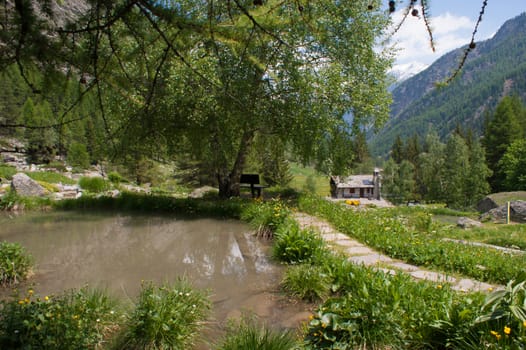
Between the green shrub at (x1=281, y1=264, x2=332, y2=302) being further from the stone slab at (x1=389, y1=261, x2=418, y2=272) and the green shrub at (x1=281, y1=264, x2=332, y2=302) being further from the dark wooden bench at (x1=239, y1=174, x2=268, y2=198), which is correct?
the dark wooden bench at (x1=239, y1=174, x2=268, y2=198)

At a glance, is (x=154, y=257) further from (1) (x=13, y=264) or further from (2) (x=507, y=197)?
(2) (x=507, y=197)

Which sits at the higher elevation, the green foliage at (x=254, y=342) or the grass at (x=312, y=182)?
the grass at (x=312, y=182)

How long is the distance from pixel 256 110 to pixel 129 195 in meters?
5.21

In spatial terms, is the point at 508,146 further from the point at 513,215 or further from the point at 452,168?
the point at 513,215

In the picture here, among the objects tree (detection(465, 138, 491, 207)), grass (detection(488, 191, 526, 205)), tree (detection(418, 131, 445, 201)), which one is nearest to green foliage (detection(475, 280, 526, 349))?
grass (detection(488, 191, 526, 205))

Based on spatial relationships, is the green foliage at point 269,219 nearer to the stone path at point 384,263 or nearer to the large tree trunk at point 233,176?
the stone path at point 384,263

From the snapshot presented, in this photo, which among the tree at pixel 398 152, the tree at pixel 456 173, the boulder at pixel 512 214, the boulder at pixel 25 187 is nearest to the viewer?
the boulder at pixel 25 187

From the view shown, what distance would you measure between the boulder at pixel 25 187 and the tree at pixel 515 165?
42.3 m

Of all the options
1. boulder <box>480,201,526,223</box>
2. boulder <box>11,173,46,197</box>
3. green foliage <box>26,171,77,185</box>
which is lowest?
boulder <box>480,201,526,223</box>

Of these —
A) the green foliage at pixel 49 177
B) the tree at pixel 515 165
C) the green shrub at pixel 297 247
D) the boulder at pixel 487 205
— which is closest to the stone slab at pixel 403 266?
the green shrub at pixel 297 247

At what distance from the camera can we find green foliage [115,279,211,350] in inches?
132

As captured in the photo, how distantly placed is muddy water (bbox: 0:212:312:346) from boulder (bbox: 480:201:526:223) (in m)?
13.2

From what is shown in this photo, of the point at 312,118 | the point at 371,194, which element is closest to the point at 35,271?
the point at 312,118

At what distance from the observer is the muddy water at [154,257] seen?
15.3ft
